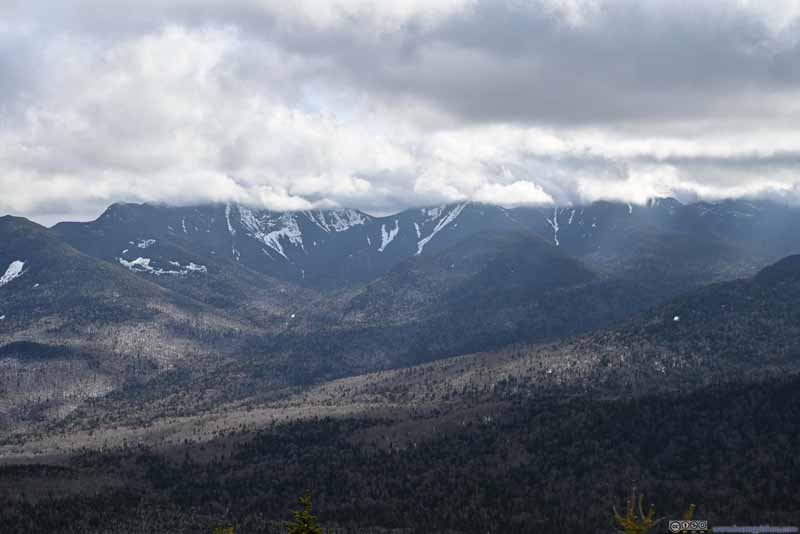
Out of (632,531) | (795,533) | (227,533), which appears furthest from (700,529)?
(795,533)

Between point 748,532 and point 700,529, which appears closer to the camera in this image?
point 700,529

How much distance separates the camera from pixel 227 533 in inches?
2936

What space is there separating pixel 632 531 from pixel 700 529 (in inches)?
1266

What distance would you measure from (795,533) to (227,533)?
5899 inches

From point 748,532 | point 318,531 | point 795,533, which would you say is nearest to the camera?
point 318,531

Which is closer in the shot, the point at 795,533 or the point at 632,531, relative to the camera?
the point at 632,531

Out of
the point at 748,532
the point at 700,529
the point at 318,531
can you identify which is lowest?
the point at 748,532

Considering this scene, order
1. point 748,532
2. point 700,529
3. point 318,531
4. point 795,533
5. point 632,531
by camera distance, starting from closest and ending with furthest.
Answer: point 632,531
point 318,531
point 700,529
point 748,532
point 795,533

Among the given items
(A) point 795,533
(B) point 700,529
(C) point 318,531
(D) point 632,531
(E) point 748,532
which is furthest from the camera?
(A) point 795,533

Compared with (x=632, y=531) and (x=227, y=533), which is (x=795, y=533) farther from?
(x=227, y=533)

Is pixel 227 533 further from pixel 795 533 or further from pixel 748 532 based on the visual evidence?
pixel 795 533

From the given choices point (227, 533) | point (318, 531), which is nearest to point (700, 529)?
point (318, 531)

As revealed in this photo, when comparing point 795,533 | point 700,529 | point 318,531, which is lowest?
point 795,533

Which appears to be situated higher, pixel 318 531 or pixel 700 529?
pixel 318 531
